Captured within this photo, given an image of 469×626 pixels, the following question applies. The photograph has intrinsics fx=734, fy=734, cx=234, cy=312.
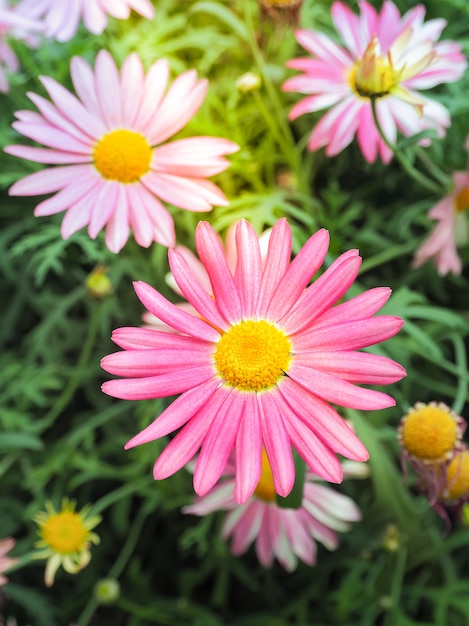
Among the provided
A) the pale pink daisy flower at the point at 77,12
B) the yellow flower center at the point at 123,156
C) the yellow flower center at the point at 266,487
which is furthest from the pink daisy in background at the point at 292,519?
the pale pink daisy flower at the point at 77,12

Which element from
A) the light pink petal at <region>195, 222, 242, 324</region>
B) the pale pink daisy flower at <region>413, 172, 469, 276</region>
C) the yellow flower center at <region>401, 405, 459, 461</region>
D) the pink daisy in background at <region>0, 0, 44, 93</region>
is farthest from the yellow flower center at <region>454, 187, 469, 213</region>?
the pink daisy in background at <region>0, 0, 44, 93</region>

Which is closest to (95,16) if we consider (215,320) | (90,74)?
(90,74)

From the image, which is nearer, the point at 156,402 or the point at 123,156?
the point at 123,156

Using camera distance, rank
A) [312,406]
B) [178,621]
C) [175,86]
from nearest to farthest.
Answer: [312,406] → [175,86] → [178,621]

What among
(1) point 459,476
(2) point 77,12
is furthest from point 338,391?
(2) point 77,12

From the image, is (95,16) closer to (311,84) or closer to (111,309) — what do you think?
(311,84)

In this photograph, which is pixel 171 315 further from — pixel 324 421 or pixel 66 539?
pixel 66 539

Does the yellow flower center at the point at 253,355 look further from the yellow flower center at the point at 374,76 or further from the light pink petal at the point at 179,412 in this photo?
the yellow flower center at the point at 374,76
